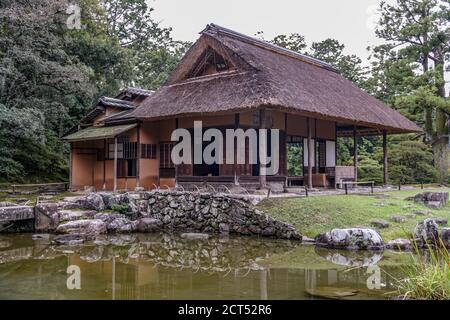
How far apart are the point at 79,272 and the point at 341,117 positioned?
10092mm

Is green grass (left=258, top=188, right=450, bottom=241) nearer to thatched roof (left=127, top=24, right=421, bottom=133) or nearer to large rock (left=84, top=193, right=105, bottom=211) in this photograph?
thatched roof (left=127, top=24, right=421, bottom=133)

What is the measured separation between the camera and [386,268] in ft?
25.2

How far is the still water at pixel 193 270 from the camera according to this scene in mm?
6176

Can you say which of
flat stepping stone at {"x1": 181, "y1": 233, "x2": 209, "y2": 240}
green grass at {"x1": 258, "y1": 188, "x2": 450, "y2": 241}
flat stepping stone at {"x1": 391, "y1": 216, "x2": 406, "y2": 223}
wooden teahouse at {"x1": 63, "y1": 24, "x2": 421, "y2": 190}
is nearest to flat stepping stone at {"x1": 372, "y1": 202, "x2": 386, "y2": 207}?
green grass at {"x1": 258, "y1": 188, "x2": 450, "y2": 241}

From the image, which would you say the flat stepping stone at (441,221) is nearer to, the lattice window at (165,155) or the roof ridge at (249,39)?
the lattice window at (165,155)

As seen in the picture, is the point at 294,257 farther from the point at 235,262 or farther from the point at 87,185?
the point at 87,185

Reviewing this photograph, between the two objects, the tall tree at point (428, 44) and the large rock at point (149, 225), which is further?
the tall tree at point (428, 44)

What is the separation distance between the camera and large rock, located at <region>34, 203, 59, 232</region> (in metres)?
12.2

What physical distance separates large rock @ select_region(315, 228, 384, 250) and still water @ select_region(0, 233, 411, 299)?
1.08ft

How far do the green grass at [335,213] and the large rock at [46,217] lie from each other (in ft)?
19.3

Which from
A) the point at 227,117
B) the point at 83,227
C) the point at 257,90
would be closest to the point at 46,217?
the point at 83,227

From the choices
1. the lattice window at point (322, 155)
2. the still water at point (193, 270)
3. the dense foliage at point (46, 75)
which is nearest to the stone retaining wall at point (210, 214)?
the still water at point (193, 270)

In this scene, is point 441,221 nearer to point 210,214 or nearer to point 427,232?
point 427,232
